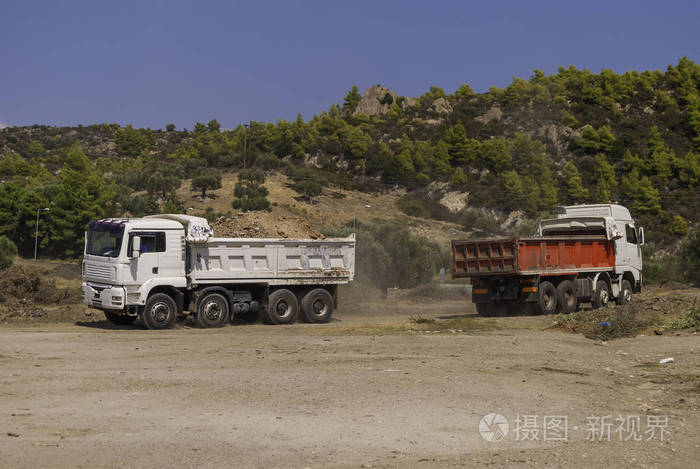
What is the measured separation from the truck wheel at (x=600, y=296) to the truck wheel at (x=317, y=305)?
890 cm

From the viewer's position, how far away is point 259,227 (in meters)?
22.8

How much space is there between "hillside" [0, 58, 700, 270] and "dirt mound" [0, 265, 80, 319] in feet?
88.0

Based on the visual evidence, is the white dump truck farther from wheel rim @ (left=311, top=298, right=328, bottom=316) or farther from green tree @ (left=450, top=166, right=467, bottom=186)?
green tree @ (left=450, top=166, right=467, bottom=186)

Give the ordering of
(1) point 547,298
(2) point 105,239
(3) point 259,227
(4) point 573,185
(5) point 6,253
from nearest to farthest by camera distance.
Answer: (2) point 105,239 → (3) point 259,227 → (1) point 547,298 → (5) point 6,253 → (4) point 573,185

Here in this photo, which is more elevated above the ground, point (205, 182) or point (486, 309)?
point (205, 182)

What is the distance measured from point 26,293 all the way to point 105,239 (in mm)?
8309

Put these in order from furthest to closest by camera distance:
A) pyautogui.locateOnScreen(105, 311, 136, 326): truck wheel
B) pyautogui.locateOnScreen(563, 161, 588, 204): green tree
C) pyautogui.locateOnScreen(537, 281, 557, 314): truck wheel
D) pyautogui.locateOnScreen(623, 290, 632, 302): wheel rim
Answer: pyautogui.locateOnScreen(563, 161, 588, 204): green tree, pyautogui.locateOnScreen(623, 290, 632, 302): wheel rim, pyautogui.locateOnScreen(537, 281, 557, 314): truck wheel, pyautogui.locateOnScreen(105, 311, 136, 326): truck wheel

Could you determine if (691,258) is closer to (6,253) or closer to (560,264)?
(560,264)

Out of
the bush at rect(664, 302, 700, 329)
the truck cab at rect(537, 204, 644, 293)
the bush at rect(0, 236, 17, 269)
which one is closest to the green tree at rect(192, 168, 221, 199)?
the bush at rect(0, 236, 17, 269)

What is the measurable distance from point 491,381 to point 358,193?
227ft

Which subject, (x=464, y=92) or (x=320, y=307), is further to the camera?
(x=464, y=92)

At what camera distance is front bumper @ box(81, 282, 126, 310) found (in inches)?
753

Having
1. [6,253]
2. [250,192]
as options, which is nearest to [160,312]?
[6,253]

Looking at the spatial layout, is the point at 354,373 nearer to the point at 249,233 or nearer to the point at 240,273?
the point at 240,273
